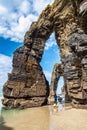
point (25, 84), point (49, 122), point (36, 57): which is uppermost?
point (36, 57)

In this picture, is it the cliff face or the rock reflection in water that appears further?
the cliff face

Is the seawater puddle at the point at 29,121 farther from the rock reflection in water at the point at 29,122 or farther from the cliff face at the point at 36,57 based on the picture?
the cliff face at the point at 36,57

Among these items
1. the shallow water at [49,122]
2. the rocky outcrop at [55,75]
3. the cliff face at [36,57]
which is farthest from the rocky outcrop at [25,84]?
the shallow water at [49,122]

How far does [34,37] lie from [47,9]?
18.9 feet

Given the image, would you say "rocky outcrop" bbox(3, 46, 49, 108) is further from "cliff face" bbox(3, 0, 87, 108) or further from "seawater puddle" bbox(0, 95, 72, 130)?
"seawater puddle" bbox(0, 95, 72, 130)

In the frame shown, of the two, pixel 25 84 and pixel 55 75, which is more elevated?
pixel 55 75

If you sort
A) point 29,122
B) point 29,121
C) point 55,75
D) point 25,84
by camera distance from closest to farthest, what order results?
point 29,122 → point 29,121 → point 25,84 → point 55,75

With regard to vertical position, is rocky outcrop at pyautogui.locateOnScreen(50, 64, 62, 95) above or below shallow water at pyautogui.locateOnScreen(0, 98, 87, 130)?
above

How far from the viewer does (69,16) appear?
101 ft

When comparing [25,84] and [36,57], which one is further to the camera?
[36,57]

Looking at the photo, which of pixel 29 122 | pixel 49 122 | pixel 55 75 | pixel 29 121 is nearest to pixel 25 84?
pixel 55 75

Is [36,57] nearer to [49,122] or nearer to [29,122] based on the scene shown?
[29,122]

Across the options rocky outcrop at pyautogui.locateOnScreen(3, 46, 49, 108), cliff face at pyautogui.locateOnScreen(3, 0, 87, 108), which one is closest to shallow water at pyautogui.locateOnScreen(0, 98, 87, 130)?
cliff face at pyautogui.locateOnScreen(3, 0, 87, 108)

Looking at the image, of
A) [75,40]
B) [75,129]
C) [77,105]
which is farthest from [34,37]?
[75,129]
